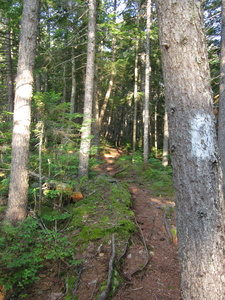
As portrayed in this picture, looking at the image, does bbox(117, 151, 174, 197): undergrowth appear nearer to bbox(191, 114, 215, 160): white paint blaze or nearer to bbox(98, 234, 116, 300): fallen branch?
bbox(98, 234, 116, 300): fallen branch

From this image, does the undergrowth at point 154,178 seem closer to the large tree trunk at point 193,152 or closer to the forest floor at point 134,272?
the forest floor at point 134,272

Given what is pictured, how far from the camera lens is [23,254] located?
3.71m

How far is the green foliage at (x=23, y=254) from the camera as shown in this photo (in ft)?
11.6

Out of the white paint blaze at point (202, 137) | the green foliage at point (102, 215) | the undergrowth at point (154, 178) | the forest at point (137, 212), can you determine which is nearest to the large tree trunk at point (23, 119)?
the forest at point (137, 212)

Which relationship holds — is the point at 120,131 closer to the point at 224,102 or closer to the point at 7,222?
the point at 224,102

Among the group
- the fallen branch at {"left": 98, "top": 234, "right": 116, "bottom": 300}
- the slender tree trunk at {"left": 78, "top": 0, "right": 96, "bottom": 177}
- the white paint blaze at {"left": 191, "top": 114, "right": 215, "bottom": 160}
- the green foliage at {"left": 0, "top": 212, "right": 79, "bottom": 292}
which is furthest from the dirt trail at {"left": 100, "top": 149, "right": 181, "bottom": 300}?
the slender tree trunk at {"left": 78, "top": 0, "right": 96, "bottom": 177}

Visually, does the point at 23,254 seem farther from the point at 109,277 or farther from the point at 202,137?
the point at 202,137

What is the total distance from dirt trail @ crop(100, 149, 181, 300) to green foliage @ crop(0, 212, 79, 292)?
42.9 inches

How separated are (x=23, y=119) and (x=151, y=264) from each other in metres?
4.85

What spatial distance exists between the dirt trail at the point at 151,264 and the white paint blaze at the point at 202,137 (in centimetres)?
278

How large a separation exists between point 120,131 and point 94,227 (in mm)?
28375

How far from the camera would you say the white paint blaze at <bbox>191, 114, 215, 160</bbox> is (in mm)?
2041

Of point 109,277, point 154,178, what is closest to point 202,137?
point 109,277

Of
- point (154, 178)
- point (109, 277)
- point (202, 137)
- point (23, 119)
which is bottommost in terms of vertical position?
point (109, 277)
